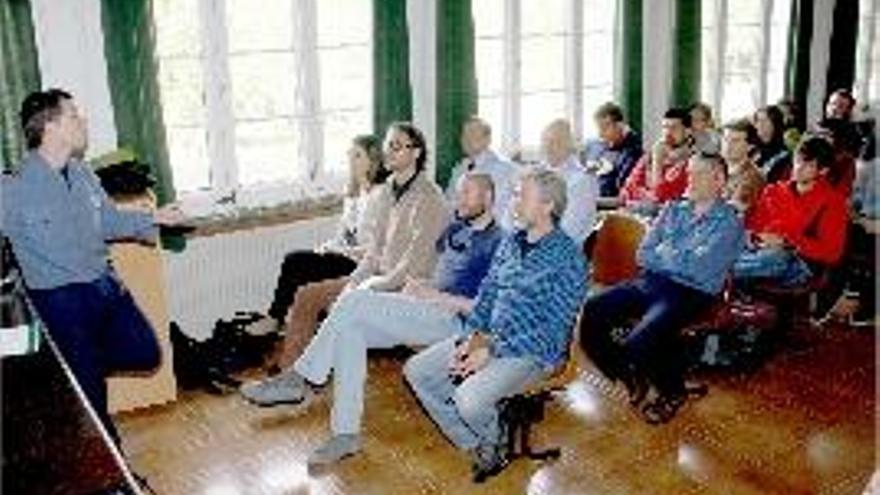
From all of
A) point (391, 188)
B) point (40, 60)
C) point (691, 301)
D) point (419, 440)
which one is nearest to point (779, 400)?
point (691, 301)

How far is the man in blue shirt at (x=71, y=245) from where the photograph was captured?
3.91 metres

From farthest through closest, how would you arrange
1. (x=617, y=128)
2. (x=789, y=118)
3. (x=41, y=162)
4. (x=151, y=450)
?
(x=789, y=118), (x=617, y=128), (x=151, y=450), (x=41, y=162)

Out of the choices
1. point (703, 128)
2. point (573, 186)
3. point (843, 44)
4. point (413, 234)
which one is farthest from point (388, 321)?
point (843, 44)

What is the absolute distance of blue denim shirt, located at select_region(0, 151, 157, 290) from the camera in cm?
391

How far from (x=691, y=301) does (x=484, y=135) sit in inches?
77.7

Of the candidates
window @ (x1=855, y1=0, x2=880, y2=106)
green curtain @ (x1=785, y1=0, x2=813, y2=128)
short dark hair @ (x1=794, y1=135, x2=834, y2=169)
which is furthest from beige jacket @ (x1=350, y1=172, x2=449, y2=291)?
window @ (x1=855, y1=0, x2=880, y2=106)

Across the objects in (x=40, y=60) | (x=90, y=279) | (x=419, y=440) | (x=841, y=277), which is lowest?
(x=419, y=440)

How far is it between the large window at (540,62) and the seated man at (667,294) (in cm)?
223

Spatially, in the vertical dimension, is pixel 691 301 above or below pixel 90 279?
below

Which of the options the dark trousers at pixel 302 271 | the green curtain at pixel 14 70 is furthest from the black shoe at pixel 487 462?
the green curtain at pixel 14 70

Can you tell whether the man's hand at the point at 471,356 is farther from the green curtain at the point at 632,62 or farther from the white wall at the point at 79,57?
the green curtain at the point at 632,62

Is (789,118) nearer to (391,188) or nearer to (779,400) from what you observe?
(779,400)

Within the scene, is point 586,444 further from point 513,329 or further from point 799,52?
point 799,52

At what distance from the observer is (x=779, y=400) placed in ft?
17.2
